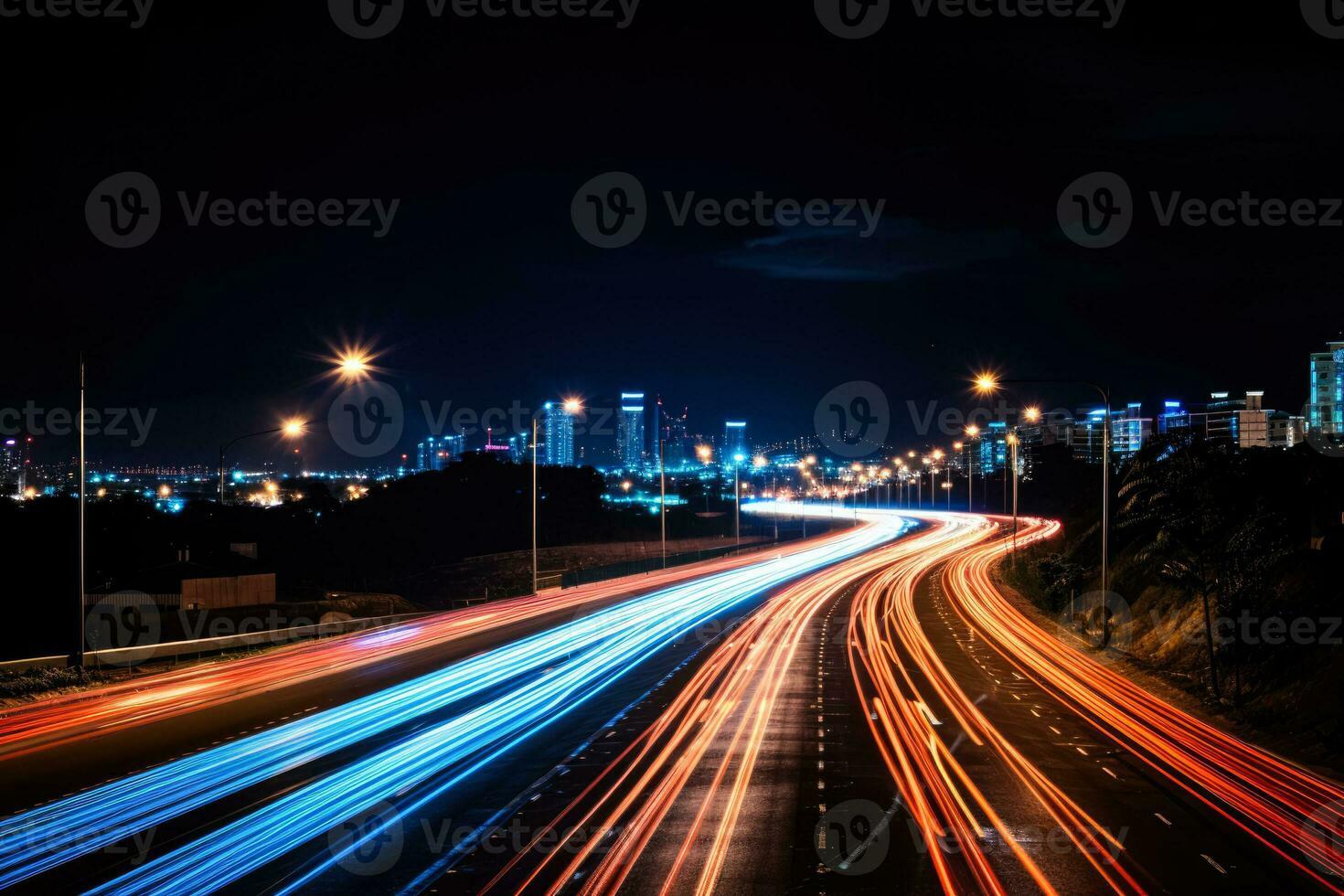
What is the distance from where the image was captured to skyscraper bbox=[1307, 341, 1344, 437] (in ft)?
350

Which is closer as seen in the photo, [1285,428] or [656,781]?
[656,781]

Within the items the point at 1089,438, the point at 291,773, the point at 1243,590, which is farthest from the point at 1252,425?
the point at 291,773

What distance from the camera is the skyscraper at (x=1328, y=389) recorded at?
350 feet

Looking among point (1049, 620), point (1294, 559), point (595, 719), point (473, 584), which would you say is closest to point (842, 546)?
point (473, 584)

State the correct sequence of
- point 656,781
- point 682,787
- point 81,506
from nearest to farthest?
point 682,787, point 656,781, point 81,506

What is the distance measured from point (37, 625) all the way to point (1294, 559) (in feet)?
173

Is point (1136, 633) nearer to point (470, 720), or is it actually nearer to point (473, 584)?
point (470, 720)

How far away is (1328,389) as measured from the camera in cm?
10969

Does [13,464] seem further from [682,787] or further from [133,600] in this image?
[682,787]

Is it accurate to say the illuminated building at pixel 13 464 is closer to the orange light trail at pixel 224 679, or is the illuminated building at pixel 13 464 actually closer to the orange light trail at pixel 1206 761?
the orange light trail at pixel 224 679

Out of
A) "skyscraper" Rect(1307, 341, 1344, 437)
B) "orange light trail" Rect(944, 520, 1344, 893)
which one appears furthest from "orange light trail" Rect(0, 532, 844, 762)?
"skyscraper" Rect(1307, 341, 1344, 437)

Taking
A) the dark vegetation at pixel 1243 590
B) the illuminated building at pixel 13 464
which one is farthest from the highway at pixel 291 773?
the illuminated building at pixel 13 464

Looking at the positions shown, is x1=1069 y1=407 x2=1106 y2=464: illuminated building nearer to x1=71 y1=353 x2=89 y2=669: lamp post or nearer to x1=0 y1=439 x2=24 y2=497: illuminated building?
x1=71 y1=353 x2=89 y2=669: lamp post

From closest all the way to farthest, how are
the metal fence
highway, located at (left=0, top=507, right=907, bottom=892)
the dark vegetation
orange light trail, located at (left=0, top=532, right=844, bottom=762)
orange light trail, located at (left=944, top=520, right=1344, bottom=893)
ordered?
highway, located at (left=0, top=507, right=907, bottom=892) → orange light trail, located at (left=944, top=520, right=1344, bottom=893) → the dark vegetation → orange light trail, located at (left=0, top=532, right=844, bottom=762) → the metal fence
